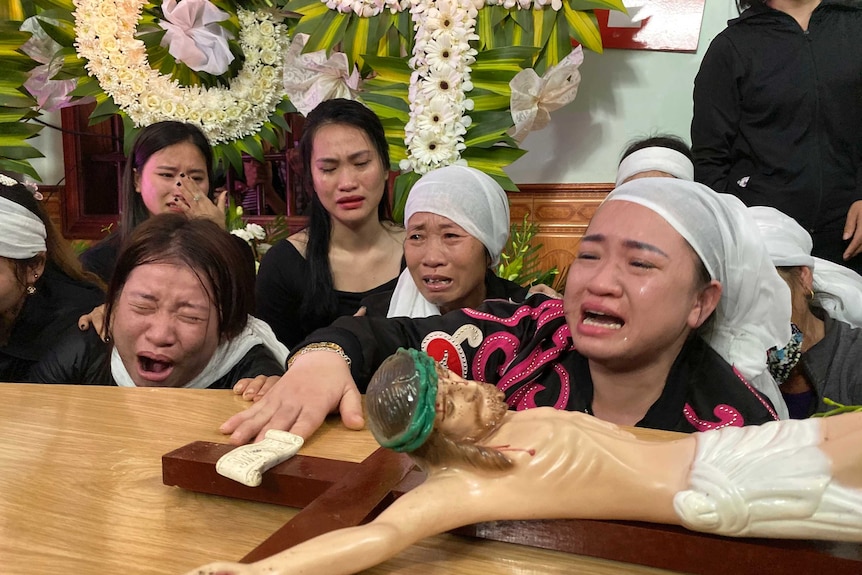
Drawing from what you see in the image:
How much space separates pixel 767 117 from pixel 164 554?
237 cm

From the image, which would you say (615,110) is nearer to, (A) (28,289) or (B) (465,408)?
(A) (28,289)

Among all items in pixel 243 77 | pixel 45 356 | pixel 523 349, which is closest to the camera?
pixel 523 349

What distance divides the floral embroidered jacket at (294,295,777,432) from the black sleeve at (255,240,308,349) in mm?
1059

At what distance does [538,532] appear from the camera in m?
0.69

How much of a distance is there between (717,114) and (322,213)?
146 centimetres

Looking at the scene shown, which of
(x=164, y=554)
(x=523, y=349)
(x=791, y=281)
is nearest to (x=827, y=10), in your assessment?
(x=791, y=281)

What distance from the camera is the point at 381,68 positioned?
2.74 meters

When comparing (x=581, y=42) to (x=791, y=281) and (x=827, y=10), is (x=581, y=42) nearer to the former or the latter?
(x=827, y=10)

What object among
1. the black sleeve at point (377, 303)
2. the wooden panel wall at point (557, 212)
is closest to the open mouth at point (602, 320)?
the black sleeve at point (377, 303)

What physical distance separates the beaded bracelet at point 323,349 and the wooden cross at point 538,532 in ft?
1.39

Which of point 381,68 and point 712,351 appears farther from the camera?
point 381,68

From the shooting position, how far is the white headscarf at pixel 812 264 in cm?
170

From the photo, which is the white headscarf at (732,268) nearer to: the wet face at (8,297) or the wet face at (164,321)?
the wet face at (164,321)

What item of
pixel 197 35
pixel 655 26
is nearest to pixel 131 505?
pixel 197 35
